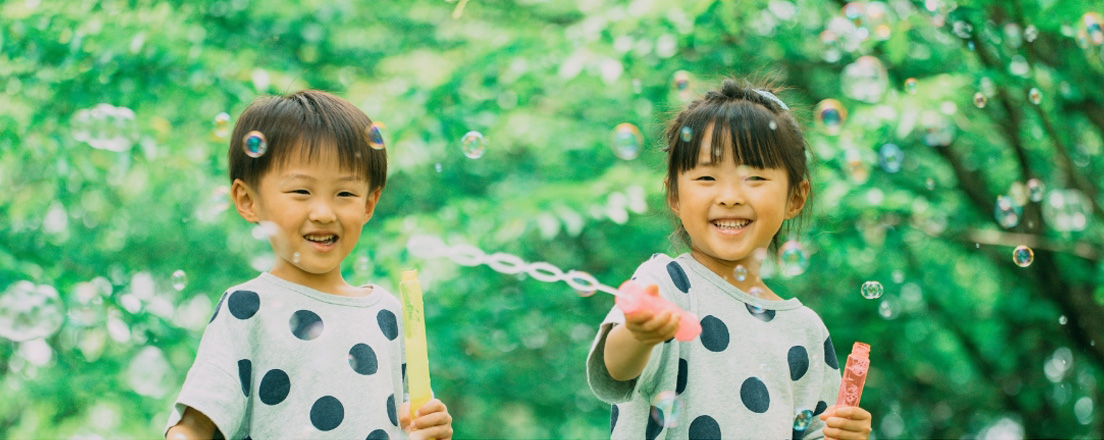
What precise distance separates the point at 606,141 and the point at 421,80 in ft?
3.04

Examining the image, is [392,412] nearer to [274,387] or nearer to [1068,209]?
[274,387]

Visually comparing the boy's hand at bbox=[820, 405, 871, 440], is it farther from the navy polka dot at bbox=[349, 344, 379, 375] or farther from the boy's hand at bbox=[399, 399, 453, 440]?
the navy polka dot at bbox=[349, 344, 379, 375]

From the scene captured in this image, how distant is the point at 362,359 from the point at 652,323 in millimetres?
615

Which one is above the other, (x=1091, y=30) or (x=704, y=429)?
(x=1091, y=30)

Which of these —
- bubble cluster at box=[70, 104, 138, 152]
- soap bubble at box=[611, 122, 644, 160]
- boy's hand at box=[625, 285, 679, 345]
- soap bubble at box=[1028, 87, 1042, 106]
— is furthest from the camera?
soap bubble at box=[1028, 87, 1042, 106]

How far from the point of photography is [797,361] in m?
2.12

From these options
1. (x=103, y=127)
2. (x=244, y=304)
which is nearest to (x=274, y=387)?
(x=244, y=304)

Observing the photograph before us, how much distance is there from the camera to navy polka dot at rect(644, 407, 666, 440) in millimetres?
1996

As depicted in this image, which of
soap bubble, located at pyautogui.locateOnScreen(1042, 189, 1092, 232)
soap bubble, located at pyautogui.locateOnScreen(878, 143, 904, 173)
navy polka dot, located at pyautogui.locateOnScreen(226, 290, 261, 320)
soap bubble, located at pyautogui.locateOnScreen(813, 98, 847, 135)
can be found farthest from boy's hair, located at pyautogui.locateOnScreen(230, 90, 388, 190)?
soap bubble, located at pyautogui.locateOnScreen(1042, 189, 1092, 232)

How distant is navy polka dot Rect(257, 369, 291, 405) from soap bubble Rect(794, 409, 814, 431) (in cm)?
100

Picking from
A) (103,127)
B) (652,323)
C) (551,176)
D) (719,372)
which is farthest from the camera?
(551,176)

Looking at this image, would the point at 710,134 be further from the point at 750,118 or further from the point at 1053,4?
the point at 1053,4

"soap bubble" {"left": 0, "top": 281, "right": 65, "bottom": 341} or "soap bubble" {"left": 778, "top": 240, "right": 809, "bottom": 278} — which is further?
"soap bubble" {"left": 0, "top": 281, "right": 65, "bottom": 341}

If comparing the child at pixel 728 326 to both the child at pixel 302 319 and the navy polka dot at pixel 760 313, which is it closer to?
the navy polka dot at pixel 760 313
